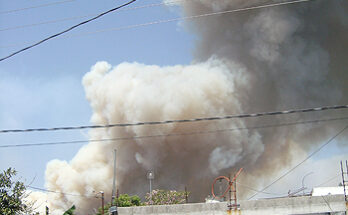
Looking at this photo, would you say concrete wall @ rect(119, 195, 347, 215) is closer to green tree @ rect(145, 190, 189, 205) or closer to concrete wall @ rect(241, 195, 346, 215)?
concrete wall @ rect(241, 195, 346, 215)

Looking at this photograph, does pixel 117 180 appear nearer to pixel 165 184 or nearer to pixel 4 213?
pixel 165 184

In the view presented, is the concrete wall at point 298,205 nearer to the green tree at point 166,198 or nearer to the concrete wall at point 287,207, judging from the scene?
the concrete wall at point 287,207

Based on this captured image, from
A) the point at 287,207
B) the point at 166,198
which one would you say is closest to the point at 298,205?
the point at 287,207

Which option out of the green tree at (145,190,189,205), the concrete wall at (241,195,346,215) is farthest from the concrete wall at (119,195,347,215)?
the green tree at (145,190,189,205)

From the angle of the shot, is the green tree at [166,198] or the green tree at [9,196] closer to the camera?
the green tree at [9,196]

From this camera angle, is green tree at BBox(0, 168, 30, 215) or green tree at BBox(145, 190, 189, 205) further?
green tree at BBox(145, 190, 189, 205)

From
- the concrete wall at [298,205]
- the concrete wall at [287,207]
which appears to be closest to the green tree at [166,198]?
the concrete wall at [287,207]

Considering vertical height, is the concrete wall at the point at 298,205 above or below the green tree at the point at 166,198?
below

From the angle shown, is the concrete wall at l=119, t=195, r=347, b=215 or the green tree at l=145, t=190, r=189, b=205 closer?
the concrete wall at l=119, t=195, r=347, b=215

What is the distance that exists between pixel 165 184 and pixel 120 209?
3249cm

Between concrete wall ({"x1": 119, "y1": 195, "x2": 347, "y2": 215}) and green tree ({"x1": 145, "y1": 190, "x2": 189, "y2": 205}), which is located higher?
green tree ({"x1": 145, "y1": 190, "x2": 189, "y2": 205})

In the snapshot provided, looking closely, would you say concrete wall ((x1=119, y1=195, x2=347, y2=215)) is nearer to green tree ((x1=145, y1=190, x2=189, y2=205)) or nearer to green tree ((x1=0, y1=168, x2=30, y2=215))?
green tree ((x1=0, y1=168, x2=30, y2=215))

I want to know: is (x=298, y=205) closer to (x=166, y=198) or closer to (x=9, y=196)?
(x=9, y=196)

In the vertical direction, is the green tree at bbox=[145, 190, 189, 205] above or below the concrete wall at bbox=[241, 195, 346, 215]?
above
